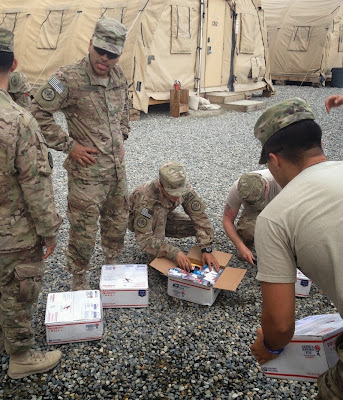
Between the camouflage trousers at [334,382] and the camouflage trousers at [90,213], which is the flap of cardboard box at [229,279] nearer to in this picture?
the camouflage trousers at [90,213]

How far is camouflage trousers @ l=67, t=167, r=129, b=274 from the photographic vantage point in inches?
120

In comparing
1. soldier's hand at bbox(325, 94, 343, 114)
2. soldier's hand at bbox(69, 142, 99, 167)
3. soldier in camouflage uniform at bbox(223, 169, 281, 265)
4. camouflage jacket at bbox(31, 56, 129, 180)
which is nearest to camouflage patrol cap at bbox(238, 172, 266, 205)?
soldier in camouflage uniform at bbox(223, 169, 281, 265)

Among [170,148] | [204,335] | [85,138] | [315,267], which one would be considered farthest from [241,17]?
[315,267]

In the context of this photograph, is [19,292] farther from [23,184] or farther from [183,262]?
[183,262]

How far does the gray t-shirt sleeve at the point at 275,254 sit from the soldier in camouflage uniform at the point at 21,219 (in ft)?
3.84

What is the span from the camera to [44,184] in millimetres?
2092

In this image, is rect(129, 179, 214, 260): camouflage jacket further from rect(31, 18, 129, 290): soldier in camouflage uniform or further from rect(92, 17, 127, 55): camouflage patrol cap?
rect(92, 17, 127, 55): camouflage patrol cap

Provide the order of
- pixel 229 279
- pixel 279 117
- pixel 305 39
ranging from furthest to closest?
pixel 305 39 < pixel 229 279 < pixel 279 117

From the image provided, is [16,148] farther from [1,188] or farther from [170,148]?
[170,148]

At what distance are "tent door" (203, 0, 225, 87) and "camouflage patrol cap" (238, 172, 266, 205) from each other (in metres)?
8.55

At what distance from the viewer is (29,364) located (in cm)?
239

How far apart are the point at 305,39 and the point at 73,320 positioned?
16329 mm

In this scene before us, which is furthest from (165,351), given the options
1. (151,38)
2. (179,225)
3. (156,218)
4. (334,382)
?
(151,38)

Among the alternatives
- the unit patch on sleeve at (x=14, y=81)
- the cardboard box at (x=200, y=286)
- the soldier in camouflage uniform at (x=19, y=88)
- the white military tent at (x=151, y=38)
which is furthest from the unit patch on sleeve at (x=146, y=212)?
the white military tent at (x=151, y=38)
